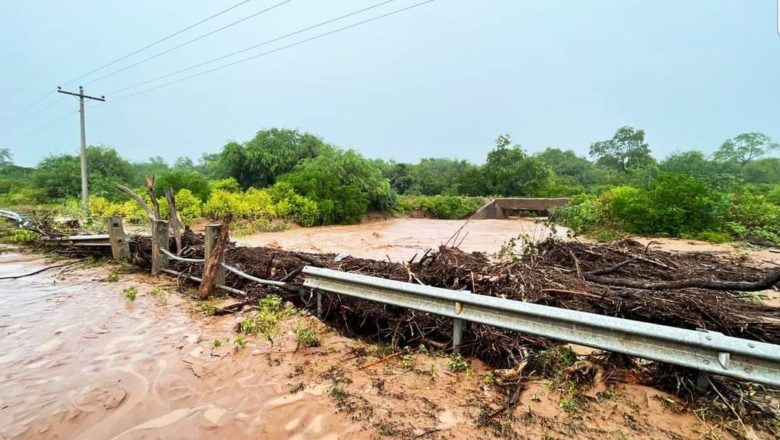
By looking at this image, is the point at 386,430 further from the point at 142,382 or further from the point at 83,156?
the point at 83,156

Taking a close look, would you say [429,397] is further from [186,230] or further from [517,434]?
[186,230]

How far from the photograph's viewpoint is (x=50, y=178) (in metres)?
A: 32.6

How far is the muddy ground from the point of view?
2.54 metres

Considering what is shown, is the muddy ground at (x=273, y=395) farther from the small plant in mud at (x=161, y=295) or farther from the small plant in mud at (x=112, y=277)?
the small plant in mud at (x=112, y=277)

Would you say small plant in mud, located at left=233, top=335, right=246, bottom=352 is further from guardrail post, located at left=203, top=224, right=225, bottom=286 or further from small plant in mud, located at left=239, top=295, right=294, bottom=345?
guardrail post, located at left=203, top=224, right=225, bottom=286

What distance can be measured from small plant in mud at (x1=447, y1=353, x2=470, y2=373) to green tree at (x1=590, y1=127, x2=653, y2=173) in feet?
195

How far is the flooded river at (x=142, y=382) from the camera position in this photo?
271 centimetres

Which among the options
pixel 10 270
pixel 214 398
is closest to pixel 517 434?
pixel 214 398

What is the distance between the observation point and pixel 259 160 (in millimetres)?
29922

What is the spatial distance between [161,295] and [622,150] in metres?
67.7

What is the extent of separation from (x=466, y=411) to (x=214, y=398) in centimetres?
196

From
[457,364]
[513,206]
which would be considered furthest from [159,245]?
[513,206]

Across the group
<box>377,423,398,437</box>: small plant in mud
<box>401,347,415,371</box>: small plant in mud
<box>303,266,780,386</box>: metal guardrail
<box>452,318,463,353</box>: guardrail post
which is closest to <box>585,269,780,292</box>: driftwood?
<box>303,266,780,386</box>: metal guardrail

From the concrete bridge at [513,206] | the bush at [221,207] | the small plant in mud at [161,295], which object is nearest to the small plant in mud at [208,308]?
the small plant in mud at [161,295]
